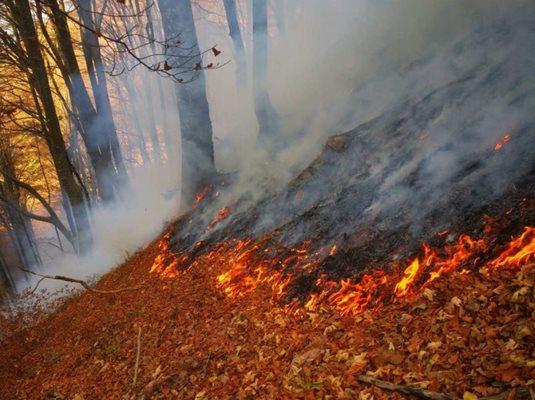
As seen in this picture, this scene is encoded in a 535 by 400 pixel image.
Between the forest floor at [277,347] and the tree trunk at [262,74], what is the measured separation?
5.62m

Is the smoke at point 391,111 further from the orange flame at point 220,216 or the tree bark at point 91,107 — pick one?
the tree bark at point 91,107

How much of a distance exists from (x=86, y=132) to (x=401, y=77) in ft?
30.2

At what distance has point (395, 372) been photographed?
10.3 ft

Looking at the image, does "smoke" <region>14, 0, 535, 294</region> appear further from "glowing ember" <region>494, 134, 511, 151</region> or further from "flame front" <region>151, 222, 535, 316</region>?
"flame front" <region>151, 222, 535, 316</region>

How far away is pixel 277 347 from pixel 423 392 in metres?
1.82

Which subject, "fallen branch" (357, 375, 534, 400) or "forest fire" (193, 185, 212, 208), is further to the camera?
"forest fire" (193, 185, 212, 208)

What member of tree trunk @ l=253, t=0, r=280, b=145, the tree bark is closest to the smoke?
tree trunk @ l=253, t=0, r=280, b=145

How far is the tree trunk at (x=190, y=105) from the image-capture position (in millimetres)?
8406

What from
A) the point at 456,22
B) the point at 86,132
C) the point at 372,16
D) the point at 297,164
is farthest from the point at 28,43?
the point at 372,16

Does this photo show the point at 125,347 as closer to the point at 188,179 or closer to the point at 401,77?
the point at 188,179

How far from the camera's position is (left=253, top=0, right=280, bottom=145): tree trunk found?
401 inches

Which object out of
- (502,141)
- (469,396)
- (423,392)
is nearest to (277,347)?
(423,392)

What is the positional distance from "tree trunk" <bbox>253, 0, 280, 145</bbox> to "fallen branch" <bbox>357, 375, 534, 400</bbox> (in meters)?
8.47

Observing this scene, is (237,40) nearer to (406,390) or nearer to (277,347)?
(277,347)
